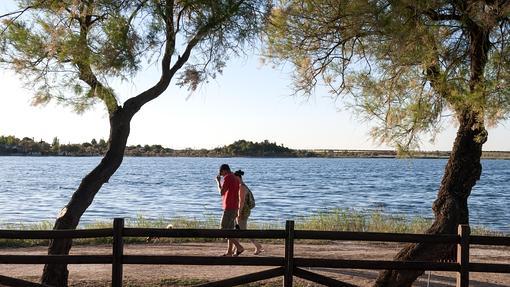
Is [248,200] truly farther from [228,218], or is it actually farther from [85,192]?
[85,192]

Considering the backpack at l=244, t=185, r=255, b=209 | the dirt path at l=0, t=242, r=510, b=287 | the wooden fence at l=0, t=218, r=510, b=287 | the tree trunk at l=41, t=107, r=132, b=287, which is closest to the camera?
the wooden fence at l=0, t=218, r=510, b=287

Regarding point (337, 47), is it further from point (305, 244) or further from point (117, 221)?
point (305, 244)

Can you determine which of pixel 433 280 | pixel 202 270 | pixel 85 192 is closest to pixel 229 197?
pixel 202 270

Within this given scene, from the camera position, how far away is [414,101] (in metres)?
11.6

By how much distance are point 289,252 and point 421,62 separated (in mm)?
4122

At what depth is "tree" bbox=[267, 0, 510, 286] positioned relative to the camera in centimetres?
1032

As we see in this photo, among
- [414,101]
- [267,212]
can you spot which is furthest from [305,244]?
[267,212]

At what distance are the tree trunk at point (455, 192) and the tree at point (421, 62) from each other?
2 cm

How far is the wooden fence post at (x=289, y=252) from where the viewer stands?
869 centimetres

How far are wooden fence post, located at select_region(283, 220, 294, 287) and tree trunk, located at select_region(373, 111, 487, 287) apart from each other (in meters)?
2.44

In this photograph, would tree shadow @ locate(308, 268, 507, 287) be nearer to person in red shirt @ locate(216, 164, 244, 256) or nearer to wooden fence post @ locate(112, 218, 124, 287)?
person in red shirt @ locate(216, 164, 244, 256)

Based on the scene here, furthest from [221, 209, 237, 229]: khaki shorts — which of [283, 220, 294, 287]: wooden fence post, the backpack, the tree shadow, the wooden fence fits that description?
[283, 220, 294, 287]: wooden fence post

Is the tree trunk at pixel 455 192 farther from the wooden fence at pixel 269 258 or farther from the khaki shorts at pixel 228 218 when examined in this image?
the khaki shorts at pixel 228 218

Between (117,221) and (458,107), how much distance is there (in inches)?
212
